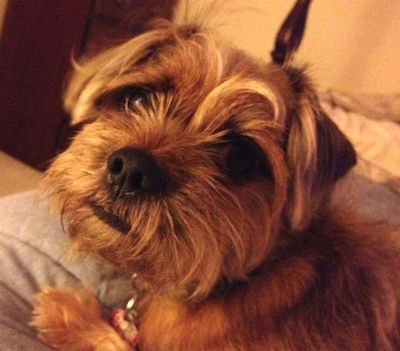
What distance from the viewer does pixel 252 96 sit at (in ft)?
3.53

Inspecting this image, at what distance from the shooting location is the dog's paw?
1.19 meters

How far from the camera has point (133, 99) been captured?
121cm

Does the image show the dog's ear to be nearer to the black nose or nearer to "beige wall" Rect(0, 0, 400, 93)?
the black nose

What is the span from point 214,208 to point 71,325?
52 cm

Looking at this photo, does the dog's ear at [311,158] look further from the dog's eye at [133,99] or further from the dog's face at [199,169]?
the dog's eye at [133,99]

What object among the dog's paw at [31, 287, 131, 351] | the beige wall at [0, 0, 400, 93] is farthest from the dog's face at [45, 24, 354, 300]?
the beige wall at [0, 0, 400, 93]

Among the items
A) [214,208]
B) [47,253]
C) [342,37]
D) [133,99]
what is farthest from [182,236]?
[342,37]

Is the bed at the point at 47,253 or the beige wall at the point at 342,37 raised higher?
the beige wall at the point at 342,37

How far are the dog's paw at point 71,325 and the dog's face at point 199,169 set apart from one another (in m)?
0.18

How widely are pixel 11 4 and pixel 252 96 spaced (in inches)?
85.5

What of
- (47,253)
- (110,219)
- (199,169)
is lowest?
(47,253)

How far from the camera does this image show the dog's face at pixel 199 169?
0.95 metres

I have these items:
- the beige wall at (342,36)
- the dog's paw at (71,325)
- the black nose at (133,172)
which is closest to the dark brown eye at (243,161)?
the black nose at (133,172)

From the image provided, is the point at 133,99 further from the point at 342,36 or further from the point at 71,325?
the point at 342,36
